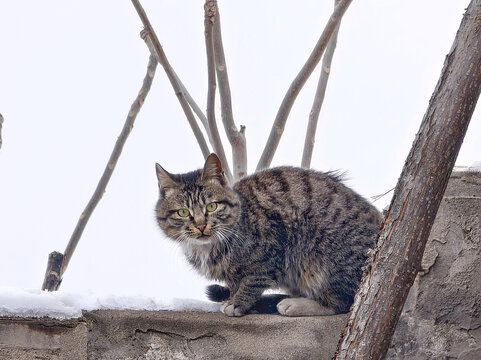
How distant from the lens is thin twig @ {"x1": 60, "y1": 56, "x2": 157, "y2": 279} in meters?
3.58

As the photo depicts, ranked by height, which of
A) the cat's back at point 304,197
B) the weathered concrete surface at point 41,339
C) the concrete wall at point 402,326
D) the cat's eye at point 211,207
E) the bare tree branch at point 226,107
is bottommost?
the weathered concrete surface at point 41,339

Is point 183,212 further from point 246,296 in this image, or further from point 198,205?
point 246,296

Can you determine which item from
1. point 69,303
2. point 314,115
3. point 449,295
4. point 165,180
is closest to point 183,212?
point 165,180

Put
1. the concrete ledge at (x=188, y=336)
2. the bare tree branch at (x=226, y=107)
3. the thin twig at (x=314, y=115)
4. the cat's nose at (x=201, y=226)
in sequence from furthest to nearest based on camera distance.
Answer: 1. the thin twig at (x=314, y=115)
2. the bare tree branch at (x=226, y=107)
3. the cat's nose at (x=201, y=226)
4. the concrete ledge at (x=188, y=336)

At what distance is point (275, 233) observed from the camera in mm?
2732

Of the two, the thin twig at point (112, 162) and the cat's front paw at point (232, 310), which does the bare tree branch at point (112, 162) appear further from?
the cat's front paw at point (232, 310)

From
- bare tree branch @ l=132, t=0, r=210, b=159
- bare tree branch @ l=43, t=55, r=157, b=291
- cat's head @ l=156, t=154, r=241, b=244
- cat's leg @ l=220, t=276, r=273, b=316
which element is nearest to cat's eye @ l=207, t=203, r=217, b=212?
cat's head @ l=156, t=154, r=241, b=244

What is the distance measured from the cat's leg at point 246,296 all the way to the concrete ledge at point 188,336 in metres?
0.05

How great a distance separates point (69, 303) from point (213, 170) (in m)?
1.02

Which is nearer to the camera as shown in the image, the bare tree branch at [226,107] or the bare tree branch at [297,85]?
the bare tree branch at [297,85]

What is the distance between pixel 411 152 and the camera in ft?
5.74

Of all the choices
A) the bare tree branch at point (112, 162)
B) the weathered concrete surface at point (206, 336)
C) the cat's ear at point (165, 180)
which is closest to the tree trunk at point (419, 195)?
the weathered concrete surface at point (206, 336)

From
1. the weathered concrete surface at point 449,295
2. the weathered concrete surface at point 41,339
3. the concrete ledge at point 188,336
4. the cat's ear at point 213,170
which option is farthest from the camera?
the cat's ear at point 213,170

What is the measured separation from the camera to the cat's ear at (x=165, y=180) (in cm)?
295
